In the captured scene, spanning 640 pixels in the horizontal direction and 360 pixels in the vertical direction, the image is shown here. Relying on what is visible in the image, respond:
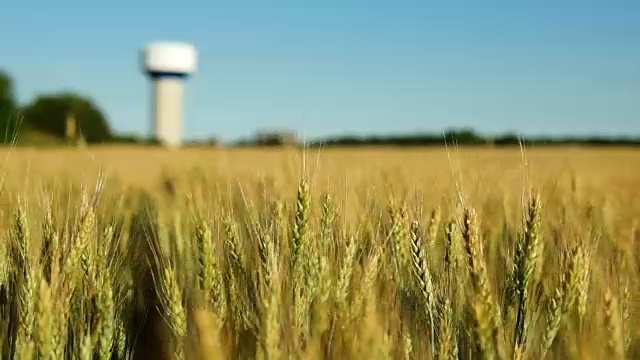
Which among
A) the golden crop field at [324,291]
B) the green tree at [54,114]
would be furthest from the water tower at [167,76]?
the golden crop field at [324,291]

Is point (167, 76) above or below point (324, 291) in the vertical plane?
above

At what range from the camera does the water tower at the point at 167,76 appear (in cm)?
5959

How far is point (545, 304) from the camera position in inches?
68.7

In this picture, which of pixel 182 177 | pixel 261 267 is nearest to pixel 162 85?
pixel 182 177

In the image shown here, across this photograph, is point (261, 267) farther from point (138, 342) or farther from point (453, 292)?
point (138, 342)

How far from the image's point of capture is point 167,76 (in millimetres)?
60656

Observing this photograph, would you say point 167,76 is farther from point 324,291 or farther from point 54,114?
point 324,291

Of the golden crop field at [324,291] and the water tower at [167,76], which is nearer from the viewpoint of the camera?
the golden crop field at [324,291]

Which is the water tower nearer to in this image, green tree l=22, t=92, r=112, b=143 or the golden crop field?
green tree l=22, t=92, r=112, b=143

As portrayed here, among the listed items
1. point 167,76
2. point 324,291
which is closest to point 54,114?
point 167,76

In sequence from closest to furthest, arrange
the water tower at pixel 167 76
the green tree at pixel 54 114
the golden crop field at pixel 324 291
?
the golden crop field at pixel 324 291 < the green tree at pixel 54 114 < the water tower at pixel 167 76

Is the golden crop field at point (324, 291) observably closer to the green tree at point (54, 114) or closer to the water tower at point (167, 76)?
the green tree at point (54, 114)

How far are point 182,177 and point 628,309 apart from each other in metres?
3.81

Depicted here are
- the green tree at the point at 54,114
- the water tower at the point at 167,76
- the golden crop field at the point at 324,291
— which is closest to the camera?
the golden crop field at the point at 324,291
